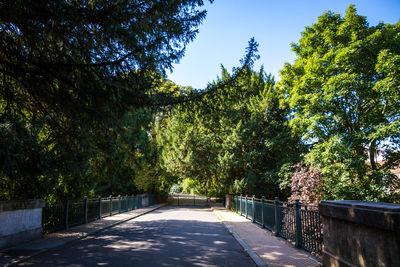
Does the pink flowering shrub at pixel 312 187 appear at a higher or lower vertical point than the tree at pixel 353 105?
lower

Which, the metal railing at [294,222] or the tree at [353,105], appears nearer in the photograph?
the metal railing at [294,222]

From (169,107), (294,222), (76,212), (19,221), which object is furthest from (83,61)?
(76,212)

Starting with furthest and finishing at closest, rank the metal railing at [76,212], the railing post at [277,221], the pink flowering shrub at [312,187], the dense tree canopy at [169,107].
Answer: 1. the pink flowering shrub at [312,187]
2. the metal railing at [76,212]
3. the railing post at [277,221]
4. the dense tree canopy at [169,107]

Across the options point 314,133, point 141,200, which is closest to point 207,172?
point 141,200

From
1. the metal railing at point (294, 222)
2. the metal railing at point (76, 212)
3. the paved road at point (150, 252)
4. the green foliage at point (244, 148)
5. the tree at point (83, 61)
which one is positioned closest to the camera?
the tree at point (83, 61)

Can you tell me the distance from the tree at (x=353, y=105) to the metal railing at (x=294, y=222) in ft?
13.3

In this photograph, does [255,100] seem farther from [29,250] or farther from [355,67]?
[29,250]

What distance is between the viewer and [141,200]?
27250mm

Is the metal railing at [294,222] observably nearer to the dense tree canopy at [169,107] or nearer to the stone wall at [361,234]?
the stone wall at [361,234]

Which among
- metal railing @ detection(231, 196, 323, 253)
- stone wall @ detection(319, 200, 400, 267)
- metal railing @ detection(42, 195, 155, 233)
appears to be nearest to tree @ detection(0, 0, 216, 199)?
metal railing @ detection(42, 195, 155, 233)

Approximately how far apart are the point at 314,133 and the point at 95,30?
1420cm

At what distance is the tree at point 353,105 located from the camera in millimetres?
13031

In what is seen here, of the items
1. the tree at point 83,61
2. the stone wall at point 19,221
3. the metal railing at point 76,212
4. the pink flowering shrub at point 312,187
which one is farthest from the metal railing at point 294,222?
the metal railing at point 76,212

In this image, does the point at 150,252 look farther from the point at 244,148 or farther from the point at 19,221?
the point at 244,148
